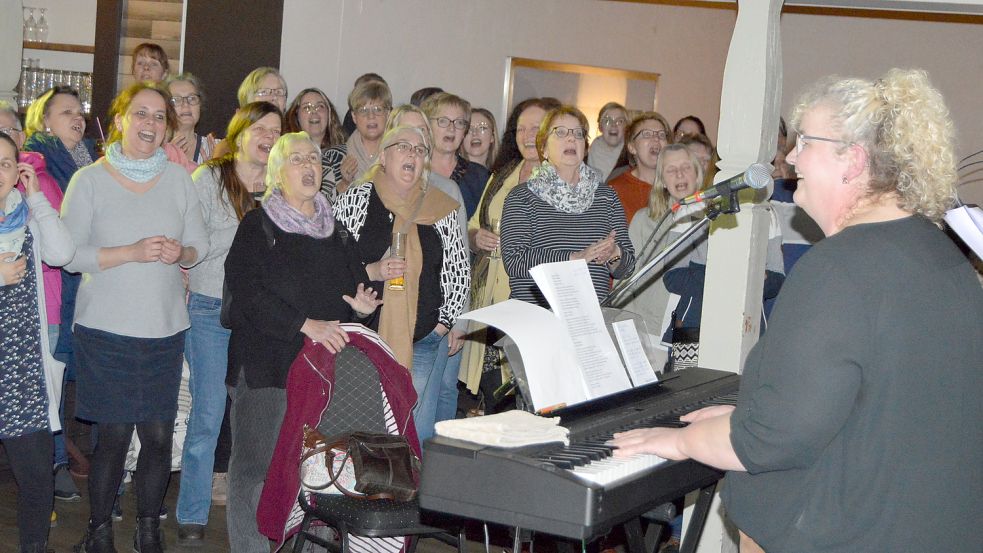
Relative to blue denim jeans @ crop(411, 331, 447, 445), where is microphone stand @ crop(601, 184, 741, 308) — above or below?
above

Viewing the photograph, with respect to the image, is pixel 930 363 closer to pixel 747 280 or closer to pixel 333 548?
pixel 747 280

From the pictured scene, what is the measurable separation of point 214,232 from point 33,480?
3.85 feet

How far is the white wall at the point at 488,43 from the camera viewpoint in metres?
7.39

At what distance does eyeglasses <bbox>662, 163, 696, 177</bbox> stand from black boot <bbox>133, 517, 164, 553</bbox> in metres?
2.63

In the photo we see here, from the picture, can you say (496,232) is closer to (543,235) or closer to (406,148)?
(543,235)

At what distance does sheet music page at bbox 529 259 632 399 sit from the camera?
2.63 m

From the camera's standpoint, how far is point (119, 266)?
3775mm

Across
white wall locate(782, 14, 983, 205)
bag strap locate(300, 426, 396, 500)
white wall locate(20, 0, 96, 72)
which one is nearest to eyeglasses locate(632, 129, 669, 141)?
bag strap locate(300, 426, 396, 500)

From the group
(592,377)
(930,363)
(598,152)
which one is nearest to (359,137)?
(598,152)

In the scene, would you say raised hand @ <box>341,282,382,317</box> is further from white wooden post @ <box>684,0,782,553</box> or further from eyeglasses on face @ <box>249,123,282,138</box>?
white wooden post @ <box>684,0,782,553</box>

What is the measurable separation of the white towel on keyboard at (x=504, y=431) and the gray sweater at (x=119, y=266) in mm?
1906

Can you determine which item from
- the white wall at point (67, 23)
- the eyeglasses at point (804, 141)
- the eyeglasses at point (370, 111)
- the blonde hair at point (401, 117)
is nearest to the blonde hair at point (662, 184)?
the blonde hair at point (401, 117)

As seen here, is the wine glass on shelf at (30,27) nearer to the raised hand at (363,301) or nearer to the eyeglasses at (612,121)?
the eyeglasses at (612,121)

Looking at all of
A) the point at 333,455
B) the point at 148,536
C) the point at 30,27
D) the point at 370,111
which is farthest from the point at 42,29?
the point at 333,455
